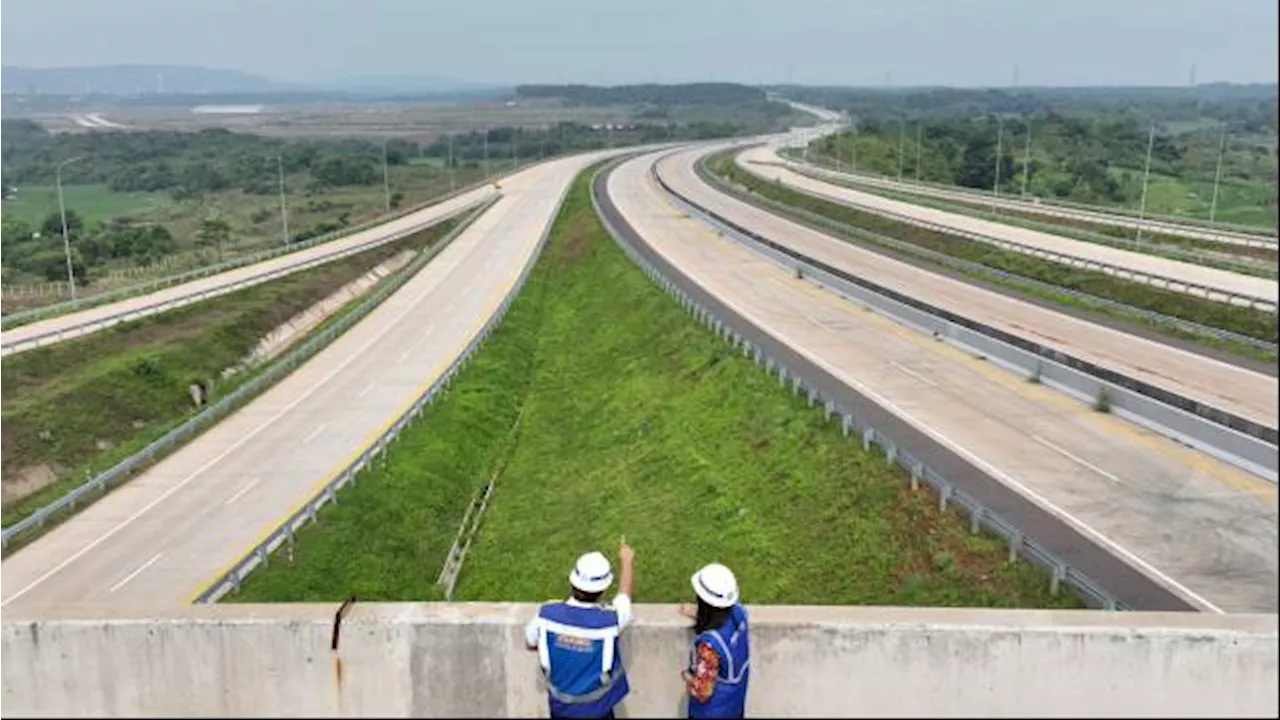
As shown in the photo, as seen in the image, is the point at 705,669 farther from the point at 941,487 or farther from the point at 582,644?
the point at 941,487

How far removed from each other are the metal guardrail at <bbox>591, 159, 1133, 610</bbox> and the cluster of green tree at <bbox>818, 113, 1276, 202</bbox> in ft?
228

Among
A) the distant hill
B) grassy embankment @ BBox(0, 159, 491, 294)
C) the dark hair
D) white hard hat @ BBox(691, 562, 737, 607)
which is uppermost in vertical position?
the distant hill

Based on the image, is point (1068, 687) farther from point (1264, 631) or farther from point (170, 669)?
point (170, 669)

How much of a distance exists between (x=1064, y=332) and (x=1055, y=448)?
14808 mm

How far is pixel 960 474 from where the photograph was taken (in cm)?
2173

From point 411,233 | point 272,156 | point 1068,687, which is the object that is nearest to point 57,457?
point 1068,687

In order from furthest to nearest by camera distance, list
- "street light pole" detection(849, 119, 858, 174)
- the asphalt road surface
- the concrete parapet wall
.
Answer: "street light pole" detection(849, 119, 858, 174) → the asphalt road surface → the concrete parapet wall

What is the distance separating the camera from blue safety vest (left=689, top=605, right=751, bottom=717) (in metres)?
6.41

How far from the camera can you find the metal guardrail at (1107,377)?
21.8ft

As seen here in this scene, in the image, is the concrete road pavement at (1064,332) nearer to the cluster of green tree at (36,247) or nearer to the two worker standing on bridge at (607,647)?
the two worker standing on bridge at (607,647)

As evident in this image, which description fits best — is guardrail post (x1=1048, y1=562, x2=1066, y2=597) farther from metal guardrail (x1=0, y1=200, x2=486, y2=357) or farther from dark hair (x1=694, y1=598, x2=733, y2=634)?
metal guardrail (x1=0, y1=200, x2=486, y2=357)

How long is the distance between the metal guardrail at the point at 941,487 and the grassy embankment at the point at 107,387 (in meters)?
18.2

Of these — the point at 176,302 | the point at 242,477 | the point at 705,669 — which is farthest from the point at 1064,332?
the point at 176,302

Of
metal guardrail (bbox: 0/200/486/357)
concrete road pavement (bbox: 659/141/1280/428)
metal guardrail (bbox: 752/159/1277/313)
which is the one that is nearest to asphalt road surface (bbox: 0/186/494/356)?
metal guardrail (bbox: 0/200/486/357)
